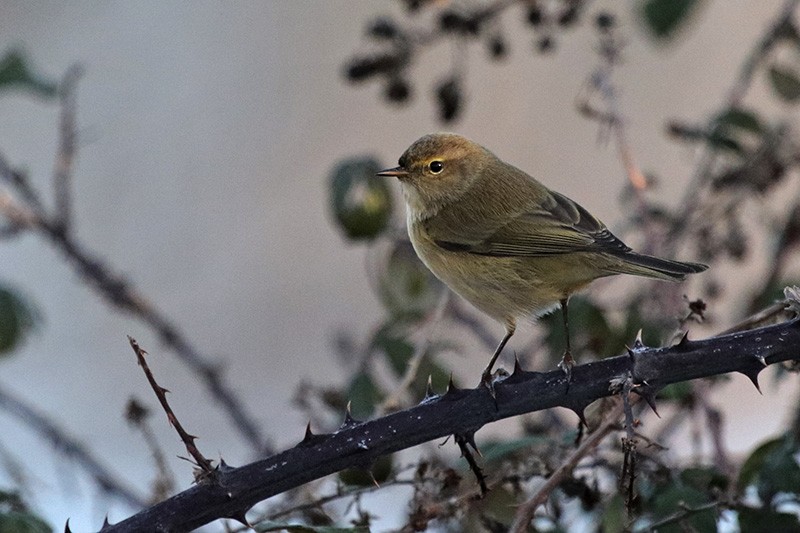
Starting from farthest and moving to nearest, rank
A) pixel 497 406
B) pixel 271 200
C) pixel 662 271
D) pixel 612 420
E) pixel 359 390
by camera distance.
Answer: pixel 271 200, pixel 359 390, pixel 662 271, pixel 612 420, pixel 497 406

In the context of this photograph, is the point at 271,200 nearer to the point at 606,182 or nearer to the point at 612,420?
the point at 606,182

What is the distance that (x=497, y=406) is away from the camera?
1801 millimetres

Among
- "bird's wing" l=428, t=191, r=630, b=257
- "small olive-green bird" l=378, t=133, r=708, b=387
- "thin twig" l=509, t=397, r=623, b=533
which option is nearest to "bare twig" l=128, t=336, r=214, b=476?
"thin twig" l=509, t=397, r=623, b=533

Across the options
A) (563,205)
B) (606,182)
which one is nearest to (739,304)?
(563,205)

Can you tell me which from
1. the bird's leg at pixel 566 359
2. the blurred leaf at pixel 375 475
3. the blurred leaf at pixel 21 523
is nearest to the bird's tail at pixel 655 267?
the bird's leg at pixel 566 359

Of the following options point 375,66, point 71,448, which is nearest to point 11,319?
point 71,448

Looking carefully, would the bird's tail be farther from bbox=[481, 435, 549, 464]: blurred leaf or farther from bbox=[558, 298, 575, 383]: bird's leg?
bbox=[481, 435, 549, 464]: blurred leaf

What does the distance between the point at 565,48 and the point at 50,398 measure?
3702 millimetres

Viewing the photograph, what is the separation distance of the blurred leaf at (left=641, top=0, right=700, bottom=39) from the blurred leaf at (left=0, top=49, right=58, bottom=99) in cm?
168

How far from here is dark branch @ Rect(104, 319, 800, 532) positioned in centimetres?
170

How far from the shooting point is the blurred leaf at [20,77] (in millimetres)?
2902

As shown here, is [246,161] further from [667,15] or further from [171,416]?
[171,416]

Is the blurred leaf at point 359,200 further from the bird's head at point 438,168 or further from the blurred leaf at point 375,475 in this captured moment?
the blurred leaf at point 375,475

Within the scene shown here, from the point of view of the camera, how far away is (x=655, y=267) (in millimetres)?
2510
